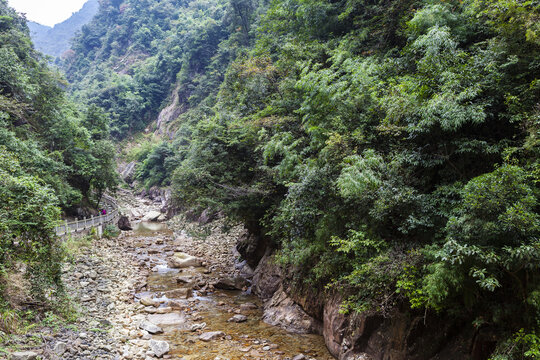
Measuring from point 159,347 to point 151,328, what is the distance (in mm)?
1427

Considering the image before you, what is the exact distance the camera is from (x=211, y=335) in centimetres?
919

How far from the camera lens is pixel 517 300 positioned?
467 cm

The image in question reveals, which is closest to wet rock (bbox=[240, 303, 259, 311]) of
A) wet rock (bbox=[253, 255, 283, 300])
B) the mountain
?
wet rock (bbox=[253, 255, 283, 300])

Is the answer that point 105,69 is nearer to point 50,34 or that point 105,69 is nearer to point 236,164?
point 236,164

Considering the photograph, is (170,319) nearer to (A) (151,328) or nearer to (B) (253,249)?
(A) (151,328)

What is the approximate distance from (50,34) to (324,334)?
195 meters

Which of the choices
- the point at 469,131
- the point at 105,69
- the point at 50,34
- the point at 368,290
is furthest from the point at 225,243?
the point at 50,34

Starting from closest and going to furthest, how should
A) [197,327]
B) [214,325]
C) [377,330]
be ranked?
[377,330] → [197,327] → [214,325]

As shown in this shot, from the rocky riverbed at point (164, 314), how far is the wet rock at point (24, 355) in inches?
0.6

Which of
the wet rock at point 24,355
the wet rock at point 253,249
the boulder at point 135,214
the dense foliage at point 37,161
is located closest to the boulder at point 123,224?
the dense foliage at point 37,161

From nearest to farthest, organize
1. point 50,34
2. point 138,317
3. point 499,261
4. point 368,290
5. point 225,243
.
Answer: point 499,261
point 368,290
point 138,317
point 225,243
point 50,34

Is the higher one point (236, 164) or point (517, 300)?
point (236, 164)

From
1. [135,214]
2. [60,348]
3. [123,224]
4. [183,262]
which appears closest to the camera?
[60,348]

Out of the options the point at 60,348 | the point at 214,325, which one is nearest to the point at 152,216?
the point at 214,325
